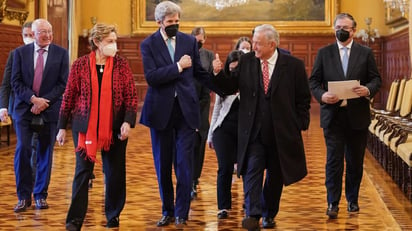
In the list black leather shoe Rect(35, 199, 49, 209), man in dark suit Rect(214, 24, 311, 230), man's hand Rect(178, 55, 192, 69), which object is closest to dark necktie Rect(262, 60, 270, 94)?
man in dark suit Rect(214, 24, 311, 230)

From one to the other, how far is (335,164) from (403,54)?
40.8 ft

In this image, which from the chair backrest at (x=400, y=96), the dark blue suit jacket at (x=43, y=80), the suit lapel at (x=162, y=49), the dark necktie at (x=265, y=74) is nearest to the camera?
the dark necktie at (x=265, y=74)

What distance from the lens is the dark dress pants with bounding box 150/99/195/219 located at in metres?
6.94

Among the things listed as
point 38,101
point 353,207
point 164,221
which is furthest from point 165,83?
point 353,207

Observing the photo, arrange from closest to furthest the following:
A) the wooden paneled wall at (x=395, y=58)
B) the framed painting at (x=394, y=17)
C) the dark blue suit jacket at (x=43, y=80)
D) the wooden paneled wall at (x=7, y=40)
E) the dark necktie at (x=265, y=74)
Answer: the dark necktie at (x=265, y=74) < the dark blue suit jacket at (x=43, y=80) < the wooden paneled wall at (x=7, y=40) < the wooden paneled wall at (x=395, y=58) < the framed painting at (x=394, y=17)

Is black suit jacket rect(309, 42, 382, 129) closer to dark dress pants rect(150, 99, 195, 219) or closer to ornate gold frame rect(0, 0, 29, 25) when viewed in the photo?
dark dress pants rect(150, 99, 195, 219)

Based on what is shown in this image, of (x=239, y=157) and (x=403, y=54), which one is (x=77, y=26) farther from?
(x=239, y=157)

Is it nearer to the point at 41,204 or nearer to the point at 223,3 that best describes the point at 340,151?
the point at 41,204

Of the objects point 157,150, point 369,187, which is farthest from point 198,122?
point 369,187

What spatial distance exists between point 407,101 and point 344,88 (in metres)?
4.95

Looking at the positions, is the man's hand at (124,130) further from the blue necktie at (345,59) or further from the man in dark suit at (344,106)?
the blue necktie at (345,59)

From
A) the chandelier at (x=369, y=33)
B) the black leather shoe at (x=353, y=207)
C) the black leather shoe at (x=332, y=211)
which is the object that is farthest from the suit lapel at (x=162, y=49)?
the chandelier at (x=369, y=33)

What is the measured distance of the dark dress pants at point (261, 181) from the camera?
6422mm

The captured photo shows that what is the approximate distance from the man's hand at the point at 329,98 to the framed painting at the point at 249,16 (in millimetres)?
16563
